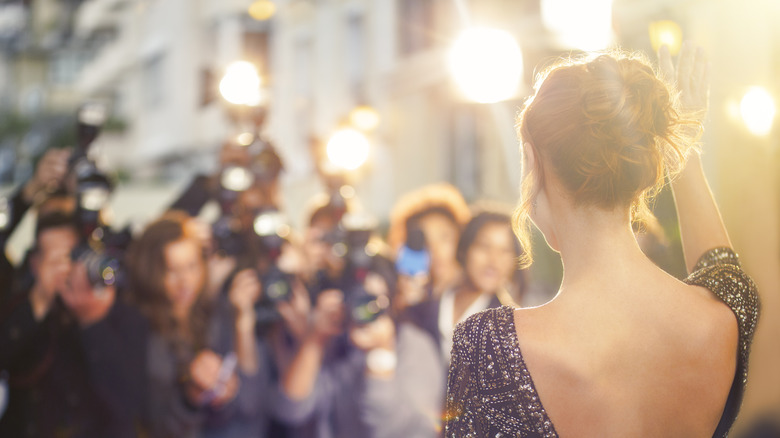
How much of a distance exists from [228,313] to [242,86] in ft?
3.24

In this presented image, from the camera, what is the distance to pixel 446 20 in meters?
9.65

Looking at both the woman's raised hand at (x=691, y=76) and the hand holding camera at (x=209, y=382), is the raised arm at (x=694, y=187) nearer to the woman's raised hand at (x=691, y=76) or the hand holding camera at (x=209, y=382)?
the woman's raised hand at (x=691, y=76)

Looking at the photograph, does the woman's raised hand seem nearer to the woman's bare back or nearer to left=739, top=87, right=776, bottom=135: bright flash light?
the woman's bare back

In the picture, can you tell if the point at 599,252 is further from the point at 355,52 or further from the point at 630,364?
the point at 355,52

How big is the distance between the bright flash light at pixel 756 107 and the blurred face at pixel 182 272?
221 cm

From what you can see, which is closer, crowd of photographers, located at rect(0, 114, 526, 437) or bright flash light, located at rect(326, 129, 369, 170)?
crowd of photographers, located at rect(0, 114, 526, 437)

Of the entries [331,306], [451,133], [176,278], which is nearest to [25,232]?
[176,278]

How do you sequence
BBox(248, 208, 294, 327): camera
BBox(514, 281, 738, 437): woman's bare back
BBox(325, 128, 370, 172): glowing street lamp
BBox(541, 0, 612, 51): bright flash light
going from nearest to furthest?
BBox(514, 281, 738, 437): woman's bare back → BBox(541, 0, 612, 51): bright flash light → BBox(248, 208, 294, 327): camera → BBox(325, 128, 370, 172): glowing street lamp

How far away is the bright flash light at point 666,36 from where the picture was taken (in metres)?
1.57

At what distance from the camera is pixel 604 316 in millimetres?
1173

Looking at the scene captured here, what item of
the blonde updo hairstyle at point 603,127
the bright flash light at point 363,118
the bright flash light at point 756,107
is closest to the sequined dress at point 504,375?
the blonde updo hairstyle at point 603,127

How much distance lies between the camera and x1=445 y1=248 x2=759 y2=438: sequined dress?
117 centimetres

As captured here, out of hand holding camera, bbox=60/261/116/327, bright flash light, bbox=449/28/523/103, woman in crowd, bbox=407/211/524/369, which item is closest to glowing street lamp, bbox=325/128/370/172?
bright flash light, bbox=449/28/523/103

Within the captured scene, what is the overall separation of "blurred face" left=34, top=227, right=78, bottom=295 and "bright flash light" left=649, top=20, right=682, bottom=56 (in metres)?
2.17
